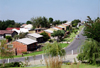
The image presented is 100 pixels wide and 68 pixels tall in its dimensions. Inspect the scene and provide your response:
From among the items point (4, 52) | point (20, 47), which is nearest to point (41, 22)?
point (20, 47)

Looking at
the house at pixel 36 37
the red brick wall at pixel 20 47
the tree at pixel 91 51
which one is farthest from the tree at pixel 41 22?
the tree at pixel 91 51

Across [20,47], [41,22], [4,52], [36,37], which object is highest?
[41,22]

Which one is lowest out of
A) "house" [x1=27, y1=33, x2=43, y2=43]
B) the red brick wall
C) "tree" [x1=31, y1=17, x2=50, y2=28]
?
the red brick wall

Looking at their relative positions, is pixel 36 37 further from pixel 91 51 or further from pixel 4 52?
pixel 91 51

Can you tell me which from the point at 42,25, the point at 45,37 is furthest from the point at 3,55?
the point at 42,25

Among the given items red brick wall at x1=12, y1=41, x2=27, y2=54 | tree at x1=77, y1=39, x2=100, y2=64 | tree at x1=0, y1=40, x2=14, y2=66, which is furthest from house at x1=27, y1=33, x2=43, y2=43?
tree at x1=77, y1=39, x2=100, y2=64

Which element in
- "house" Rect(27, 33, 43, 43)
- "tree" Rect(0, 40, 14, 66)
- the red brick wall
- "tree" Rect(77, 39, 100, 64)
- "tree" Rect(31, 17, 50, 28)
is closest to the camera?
"tree" Rect(77, 39, 100, 64)

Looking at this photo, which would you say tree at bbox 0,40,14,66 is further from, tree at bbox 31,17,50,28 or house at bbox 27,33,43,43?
tree at bbox 31,17,50,28

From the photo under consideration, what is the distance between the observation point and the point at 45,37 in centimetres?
4703

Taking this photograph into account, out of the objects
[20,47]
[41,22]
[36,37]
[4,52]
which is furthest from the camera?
[41,22]

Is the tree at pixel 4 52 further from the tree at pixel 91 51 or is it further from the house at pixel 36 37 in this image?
the house at pixel 36 37

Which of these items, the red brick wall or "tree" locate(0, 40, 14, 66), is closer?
"tree" locate(0, 40, 14, 66)

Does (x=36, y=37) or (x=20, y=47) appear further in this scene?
(x=36, y=37)

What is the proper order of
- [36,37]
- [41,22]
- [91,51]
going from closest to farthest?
1. [91,51]
2. [36,37]
3. [41,22]
